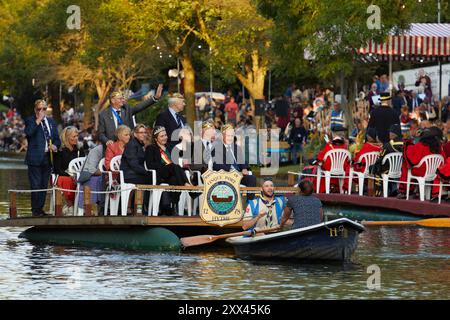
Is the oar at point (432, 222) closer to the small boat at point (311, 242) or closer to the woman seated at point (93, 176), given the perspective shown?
the woman seated at point (93, 176)

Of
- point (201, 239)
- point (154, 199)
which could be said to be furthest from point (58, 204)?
point (201, 239)

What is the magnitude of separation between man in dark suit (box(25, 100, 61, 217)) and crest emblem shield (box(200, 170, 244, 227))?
122 inches

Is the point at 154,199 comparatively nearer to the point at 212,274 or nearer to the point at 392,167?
the point at 212,274

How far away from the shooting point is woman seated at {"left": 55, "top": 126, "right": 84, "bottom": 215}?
76.5 feet

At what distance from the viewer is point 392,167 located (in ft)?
92.4

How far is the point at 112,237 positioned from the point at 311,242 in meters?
3.80

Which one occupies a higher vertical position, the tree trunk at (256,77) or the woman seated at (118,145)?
the tree trunk at (256,77)

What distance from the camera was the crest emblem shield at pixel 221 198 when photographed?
21.3 metres

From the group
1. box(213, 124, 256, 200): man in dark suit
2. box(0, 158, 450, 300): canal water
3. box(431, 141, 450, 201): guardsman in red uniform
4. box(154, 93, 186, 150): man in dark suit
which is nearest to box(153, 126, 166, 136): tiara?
box(154, 93, 186, 150): man in dark suit

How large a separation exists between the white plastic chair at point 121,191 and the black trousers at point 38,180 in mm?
1415

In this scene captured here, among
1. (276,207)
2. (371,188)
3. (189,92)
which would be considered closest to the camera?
(276,207)

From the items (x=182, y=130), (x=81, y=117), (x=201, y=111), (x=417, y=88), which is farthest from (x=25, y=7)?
(x=182, y=130)

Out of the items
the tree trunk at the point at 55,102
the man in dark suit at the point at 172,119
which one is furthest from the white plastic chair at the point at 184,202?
the tree trunk at the point at 55,102

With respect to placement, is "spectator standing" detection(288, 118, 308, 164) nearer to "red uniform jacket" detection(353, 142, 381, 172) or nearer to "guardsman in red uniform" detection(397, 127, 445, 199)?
"red uniform jacket" detection(353, 142, 381, 172)
